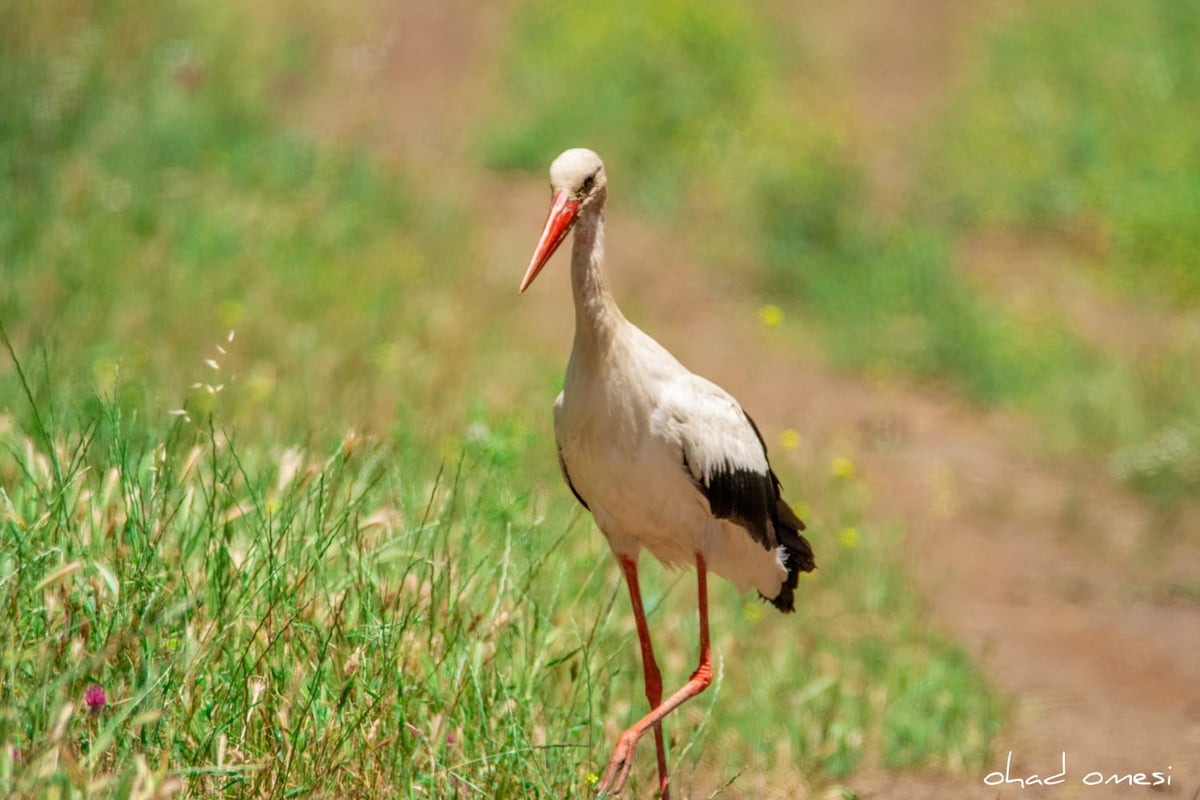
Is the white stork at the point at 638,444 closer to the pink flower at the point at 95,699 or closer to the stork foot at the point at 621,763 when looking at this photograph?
the stork foot at the point at 621,763

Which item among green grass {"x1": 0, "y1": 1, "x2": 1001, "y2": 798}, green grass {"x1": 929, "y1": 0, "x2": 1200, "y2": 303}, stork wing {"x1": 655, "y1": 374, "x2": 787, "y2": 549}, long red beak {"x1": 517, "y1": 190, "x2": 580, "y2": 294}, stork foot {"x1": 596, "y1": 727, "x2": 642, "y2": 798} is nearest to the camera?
green grass {"x1": 0, "y1": 1, "x2": 1001, "y2": 798}

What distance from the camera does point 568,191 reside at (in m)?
3.74

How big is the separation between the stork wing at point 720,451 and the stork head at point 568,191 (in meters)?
0.54

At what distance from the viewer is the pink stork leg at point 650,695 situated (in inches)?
150

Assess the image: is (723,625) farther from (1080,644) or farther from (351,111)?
(351,111)

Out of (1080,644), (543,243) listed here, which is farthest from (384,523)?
(1080,644)

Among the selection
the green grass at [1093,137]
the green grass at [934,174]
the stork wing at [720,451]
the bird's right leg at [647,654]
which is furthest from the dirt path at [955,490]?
the stork wing at [720,451]

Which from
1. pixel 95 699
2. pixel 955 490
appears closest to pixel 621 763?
pixel 95 699

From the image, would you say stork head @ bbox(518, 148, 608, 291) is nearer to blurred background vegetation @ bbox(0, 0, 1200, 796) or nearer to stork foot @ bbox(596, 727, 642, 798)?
blurred background vegetation @ bbox(0, 0, 1200, 796)

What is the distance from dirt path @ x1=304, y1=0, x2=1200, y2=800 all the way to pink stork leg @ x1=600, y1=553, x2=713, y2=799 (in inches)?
43.6

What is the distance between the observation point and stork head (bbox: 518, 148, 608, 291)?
3.68 meters

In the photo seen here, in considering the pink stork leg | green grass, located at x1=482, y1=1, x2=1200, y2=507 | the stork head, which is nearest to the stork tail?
the pink stork leg

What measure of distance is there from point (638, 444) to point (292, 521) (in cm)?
91

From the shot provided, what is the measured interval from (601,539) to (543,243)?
7.68 ft
